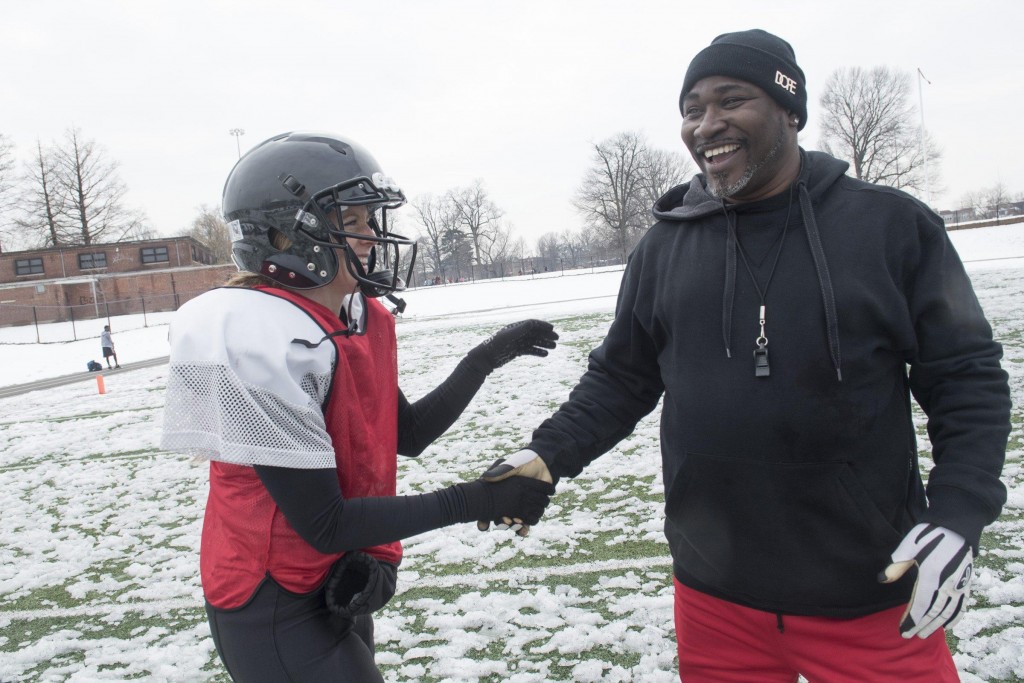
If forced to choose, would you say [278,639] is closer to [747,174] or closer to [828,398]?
[828,398]

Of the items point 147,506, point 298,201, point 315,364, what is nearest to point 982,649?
point 315,364

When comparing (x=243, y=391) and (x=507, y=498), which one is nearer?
(x=243, y=391)

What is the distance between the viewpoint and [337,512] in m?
1.80

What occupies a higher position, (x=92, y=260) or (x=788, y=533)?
(x=92, y=260)

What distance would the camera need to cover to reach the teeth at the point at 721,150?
216 cm

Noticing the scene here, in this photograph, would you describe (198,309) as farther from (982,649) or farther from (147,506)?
(147,506)

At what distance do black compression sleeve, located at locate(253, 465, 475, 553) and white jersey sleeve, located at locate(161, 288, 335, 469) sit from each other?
51mm

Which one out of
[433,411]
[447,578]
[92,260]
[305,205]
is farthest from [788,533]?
[92,260]

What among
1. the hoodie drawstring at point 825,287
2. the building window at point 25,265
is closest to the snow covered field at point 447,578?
the hoodie drawstring at point 825,287

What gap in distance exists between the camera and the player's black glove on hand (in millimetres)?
2836

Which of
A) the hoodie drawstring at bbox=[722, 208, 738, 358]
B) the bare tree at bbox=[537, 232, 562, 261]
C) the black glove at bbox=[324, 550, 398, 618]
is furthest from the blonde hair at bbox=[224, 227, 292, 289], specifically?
the bare tree at bbox=[537, 232, 562, 261]

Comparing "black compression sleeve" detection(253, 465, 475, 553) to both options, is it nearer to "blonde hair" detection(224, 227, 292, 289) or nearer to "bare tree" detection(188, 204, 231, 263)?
"blonde hair" detection(224, 227, 292, 289)

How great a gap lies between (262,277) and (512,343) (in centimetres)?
109

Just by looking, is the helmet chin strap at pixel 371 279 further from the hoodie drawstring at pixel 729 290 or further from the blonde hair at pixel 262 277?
the hoodie drawstring at pixel 729 290
